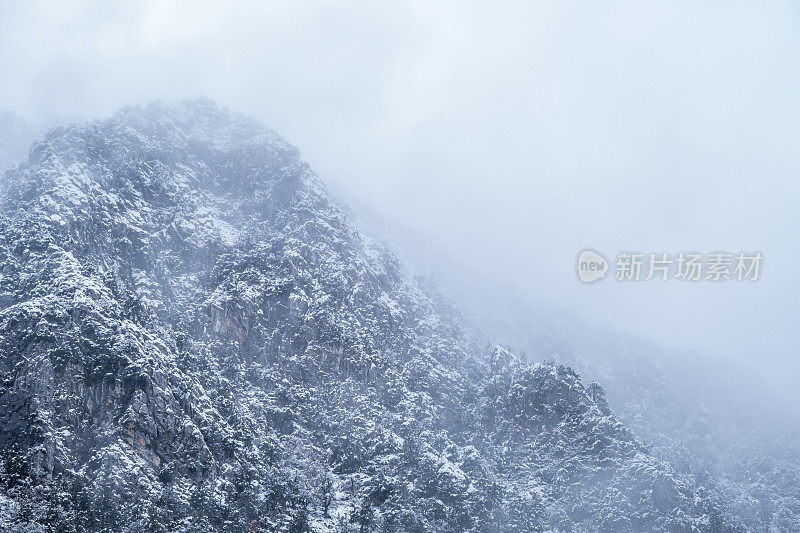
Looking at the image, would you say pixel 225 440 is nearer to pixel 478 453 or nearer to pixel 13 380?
Answer: pixel 13 380

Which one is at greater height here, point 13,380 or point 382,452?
point 382,452

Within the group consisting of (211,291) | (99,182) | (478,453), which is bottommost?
(478,453)

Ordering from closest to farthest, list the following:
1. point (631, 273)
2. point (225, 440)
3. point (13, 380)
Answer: point (631, 273)
point (13, 380)
point (225, 440)

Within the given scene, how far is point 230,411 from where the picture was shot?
14975 cm

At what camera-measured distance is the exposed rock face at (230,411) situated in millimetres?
119125

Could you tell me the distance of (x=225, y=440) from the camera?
454 feet

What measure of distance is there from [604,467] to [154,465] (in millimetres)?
131235

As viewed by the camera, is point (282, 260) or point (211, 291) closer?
point (211, 291)

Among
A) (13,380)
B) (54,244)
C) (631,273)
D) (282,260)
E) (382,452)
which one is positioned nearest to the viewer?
(631,273)

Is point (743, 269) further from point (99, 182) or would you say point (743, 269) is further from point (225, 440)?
point (99, 182)

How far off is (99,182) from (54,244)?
1671 inches

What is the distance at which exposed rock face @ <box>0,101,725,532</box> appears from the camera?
391 ft

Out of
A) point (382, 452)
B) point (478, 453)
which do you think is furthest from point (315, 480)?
point (478, 453)

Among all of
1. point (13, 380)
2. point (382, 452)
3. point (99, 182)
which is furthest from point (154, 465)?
point (99, 182)
